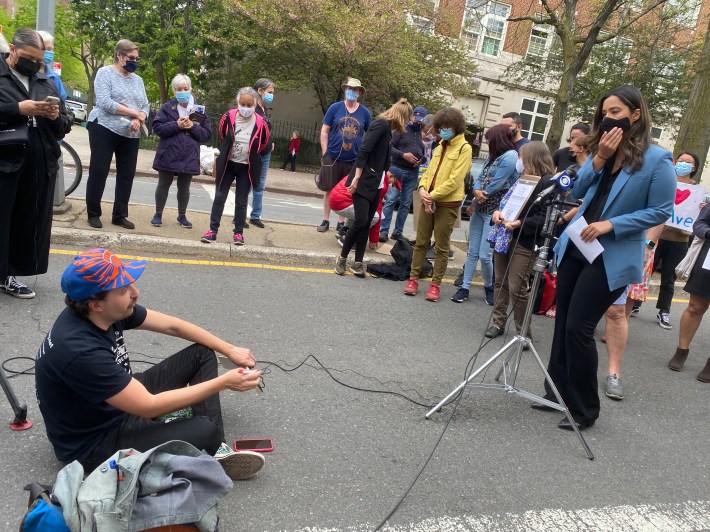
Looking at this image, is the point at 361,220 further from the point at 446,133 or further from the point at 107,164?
the point at 107,164

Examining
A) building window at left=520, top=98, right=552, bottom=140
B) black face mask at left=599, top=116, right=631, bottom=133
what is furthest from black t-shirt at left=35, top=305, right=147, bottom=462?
building window at left=520, top=98, right=552, bottom=140

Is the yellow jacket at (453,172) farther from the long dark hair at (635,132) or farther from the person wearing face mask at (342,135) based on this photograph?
the long dark hair at (635,132)

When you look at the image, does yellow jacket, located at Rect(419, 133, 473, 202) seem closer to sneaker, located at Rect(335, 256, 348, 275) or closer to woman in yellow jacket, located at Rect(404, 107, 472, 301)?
woman in yellow jacket, located at Rect(404, 107, 472, 301)

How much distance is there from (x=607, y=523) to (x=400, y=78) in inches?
717

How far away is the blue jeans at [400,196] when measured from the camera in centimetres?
755

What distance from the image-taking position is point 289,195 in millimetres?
15859

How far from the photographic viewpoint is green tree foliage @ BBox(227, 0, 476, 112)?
1773cm

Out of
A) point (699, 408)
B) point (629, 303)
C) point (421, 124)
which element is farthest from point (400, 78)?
point (699, 408)

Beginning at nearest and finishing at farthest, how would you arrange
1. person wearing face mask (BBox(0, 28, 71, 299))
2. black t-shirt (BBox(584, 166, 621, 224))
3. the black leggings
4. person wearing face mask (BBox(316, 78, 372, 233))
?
black t-shirt (BBox(584, 166, 621, 224)), person wearing face mask (BBox(0, 28, 71, 299)), the black leggings, person wearing face mask (BBox(316, 78, 372, 233))

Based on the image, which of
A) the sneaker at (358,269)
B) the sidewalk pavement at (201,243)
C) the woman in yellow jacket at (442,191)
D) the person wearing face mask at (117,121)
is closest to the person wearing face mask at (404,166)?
the sidewalk pavement at (201,243)

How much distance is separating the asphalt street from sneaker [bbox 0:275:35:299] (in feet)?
0.25

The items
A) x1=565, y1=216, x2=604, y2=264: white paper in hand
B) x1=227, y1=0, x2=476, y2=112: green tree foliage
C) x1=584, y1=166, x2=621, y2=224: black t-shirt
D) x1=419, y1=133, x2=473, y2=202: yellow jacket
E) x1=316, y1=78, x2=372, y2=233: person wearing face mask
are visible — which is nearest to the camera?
x1=565, y1=216, x2=604, y2=264: white paper in hand

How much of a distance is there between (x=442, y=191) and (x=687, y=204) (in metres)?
2.59

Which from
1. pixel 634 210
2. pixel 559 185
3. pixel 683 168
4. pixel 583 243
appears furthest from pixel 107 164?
pixel 683 168
